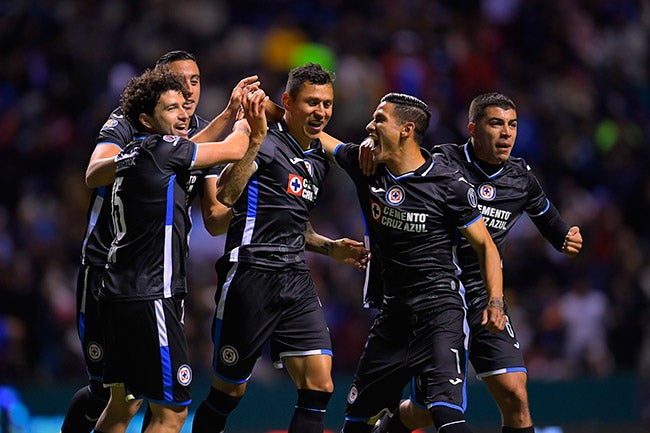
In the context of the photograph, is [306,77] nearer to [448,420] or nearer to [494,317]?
[494,317]

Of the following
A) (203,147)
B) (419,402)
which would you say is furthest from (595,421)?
(203,147)

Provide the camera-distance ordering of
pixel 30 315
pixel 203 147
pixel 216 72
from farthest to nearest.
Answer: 1. pixel 216 72
2. pixel 30 315
3. pixel 203 147

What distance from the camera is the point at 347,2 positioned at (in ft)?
48.8

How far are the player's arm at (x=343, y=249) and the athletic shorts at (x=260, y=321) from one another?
412 mm

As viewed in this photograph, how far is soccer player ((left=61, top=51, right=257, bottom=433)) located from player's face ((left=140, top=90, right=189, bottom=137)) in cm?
33

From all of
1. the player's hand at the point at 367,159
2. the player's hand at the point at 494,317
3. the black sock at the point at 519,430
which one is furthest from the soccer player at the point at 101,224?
the black sock at the point at 519,430

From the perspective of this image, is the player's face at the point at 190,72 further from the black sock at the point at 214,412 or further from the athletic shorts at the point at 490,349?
the athletic shorts at the point at 490,349

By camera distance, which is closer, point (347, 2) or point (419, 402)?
point (419, 402)

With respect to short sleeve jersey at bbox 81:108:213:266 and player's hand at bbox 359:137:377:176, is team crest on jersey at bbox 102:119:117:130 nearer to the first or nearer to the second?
short sleeve jersey at bbox 81:108:213:266

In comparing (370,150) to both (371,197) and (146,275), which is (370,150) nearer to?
(371,197)

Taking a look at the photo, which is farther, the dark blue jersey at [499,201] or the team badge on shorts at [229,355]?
the dark blue jersey at [499,201]

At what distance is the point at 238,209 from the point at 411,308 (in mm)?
1174

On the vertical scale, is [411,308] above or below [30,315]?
above

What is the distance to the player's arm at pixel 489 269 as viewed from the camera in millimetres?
6727
